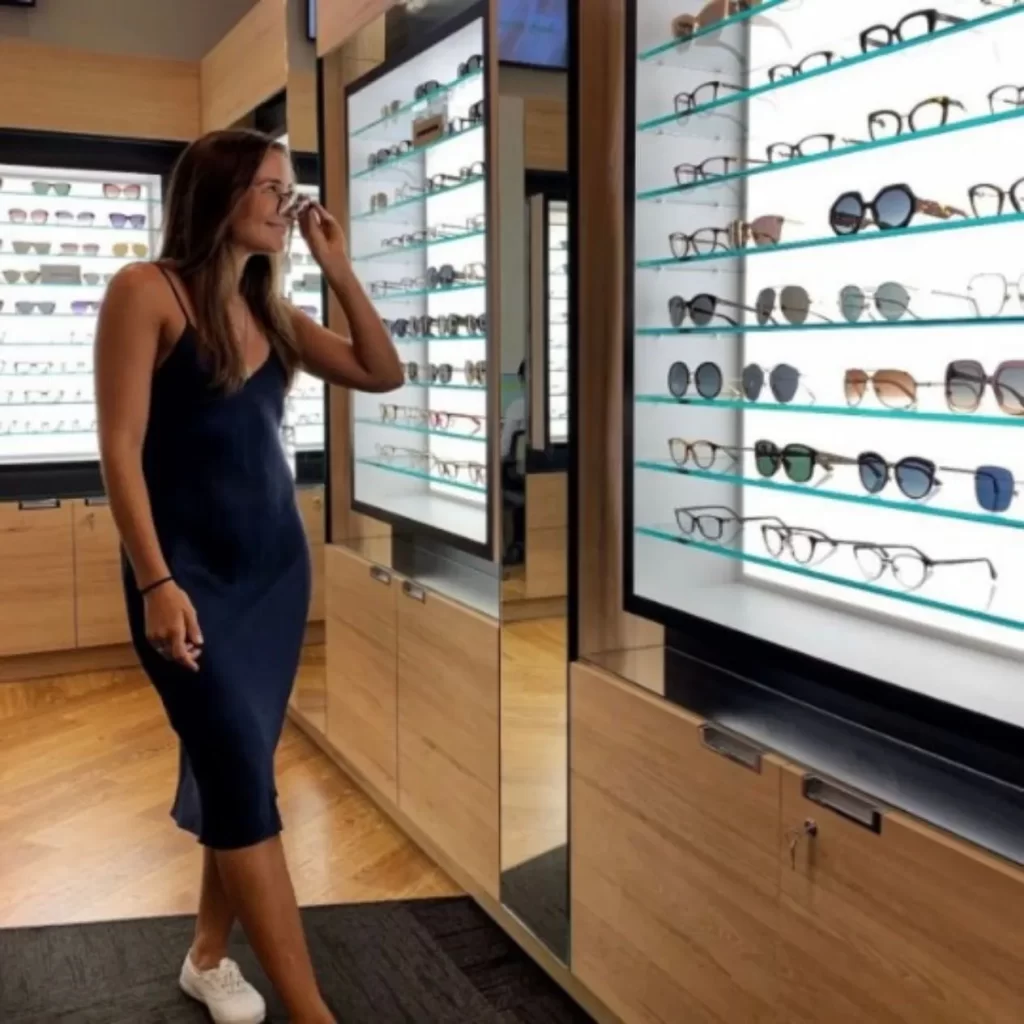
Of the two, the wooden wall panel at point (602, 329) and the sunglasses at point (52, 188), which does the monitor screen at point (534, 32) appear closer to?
the wooden wall panel at point (602, 329)

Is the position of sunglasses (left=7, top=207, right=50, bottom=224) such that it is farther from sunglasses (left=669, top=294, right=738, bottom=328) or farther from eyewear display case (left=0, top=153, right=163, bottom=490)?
sunglasses (left=669, top=294, right=738, bottom=328)

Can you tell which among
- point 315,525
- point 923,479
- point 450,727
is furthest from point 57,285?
point 923,479

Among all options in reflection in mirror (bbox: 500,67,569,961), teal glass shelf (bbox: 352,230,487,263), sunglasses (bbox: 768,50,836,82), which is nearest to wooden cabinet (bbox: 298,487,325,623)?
teal glass shelf (bbox: 352,230,487,263)

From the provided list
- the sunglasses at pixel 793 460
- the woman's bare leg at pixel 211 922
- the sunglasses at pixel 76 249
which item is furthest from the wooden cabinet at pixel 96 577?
the sunglasses at pixel 793 460

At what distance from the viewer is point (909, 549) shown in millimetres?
1975

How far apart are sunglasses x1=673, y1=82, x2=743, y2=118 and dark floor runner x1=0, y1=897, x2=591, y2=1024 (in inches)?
68.7

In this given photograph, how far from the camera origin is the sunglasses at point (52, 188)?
18.0 ft

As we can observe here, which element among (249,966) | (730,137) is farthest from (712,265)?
(249,966)

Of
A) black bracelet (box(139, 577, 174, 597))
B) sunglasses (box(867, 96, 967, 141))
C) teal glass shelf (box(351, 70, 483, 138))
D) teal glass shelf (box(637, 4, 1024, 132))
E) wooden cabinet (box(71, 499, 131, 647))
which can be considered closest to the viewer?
teal glass shelf (box(637, 4, 1024, 132))

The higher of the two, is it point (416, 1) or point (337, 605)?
point (416, 1)

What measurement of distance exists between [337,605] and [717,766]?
6.53 feet

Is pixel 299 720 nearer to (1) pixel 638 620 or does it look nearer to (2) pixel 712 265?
(1) pixel 638 620

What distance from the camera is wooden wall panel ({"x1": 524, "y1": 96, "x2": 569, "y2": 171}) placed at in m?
2.49

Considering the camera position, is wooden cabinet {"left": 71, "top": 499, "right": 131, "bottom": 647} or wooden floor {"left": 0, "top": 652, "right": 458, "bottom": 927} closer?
wooden floor {"left": 0, "top": 652, "right": 458, "bottom": 927}
